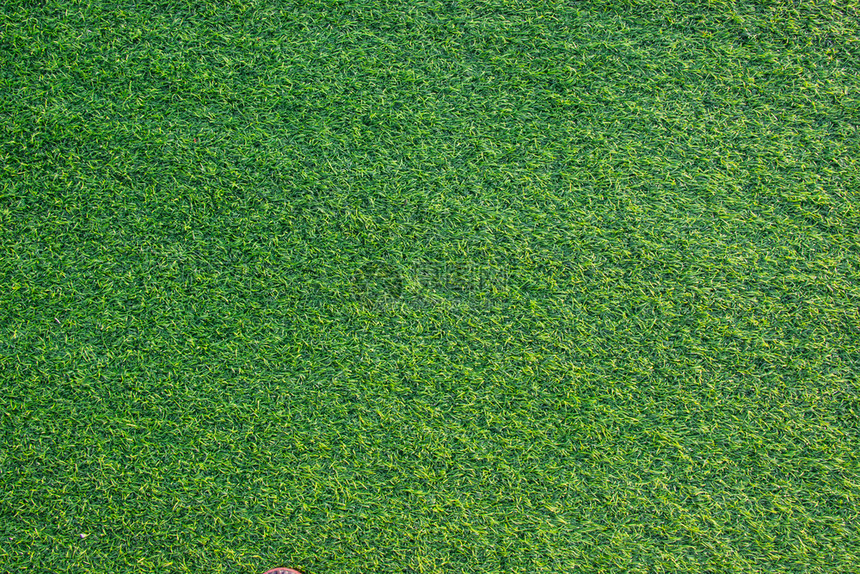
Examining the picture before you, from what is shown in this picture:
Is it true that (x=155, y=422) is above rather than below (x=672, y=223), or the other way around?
below

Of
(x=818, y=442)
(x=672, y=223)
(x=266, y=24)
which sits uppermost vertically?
(x=266, y=24)

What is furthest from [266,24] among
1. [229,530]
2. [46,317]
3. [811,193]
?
[811,193]

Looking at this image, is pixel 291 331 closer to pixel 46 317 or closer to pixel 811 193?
pixel 46 317

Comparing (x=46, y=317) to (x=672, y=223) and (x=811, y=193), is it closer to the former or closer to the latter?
(x=672, y=223)

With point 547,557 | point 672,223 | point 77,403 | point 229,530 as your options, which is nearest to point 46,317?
point 77,403

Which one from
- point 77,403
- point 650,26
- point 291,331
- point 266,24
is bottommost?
point 77,403

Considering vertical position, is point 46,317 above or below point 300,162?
below
